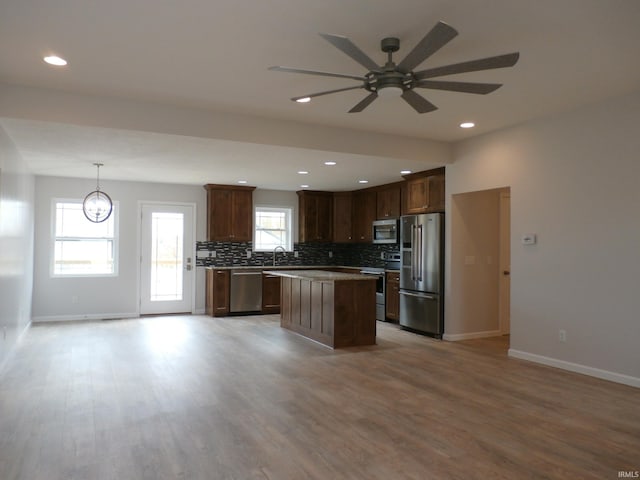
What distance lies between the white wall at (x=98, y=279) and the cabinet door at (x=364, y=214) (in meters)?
3.05

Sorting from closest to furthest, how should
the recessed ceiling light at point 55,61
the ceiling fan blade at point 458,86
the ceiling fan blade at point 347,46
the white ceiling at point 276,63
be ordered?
the ceiling fan blade at point 347,46
the white ceiling at point 276,63
the ceiling fan blade at point 458,86
the recessed ceiling light at point 55,61

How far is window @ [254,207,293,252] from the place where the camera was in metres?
9.47

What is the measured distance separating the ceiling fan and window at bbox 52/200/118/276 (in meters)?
6.21

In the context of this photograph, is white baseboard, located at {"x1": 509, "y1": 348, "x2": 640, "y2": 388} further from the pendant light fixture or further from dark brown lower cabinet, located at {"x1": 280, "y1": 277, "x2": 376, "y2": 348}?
the pendant light fixture

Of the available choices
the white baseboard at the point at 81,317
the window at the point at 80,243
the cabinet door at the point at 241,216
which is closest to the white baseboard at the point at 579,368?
the cabinet door at the point at 241,216

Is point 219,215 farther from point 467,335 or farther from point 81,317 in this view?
point 467,335

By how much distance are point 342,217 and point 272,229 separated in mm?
1452

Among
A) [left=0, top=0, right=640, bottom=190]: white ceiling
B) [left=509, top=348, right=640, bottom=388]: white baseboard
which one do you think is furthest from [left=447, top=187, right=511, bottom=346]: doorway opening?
[left=0, top=0, right=640, bottom=190]: white ceiling

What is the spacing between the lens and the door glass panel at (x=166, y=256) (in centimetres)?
854

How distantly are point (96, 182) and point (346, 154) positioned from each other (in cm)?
479

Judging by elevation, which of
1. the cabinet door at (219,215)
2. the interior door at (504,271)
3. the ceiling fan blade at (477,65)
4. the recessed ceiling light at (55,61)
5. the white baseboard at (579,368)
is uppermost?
the recessed ceiling light at (55,61)

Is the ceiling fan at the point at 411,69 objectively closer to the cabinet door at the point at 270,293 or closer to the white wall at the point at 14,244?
the white wall at the point at 14,244

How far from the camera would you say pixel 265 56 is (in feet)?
11.5

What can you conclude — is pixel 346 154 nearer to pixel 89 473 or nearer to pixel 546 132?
pixel 546 132
